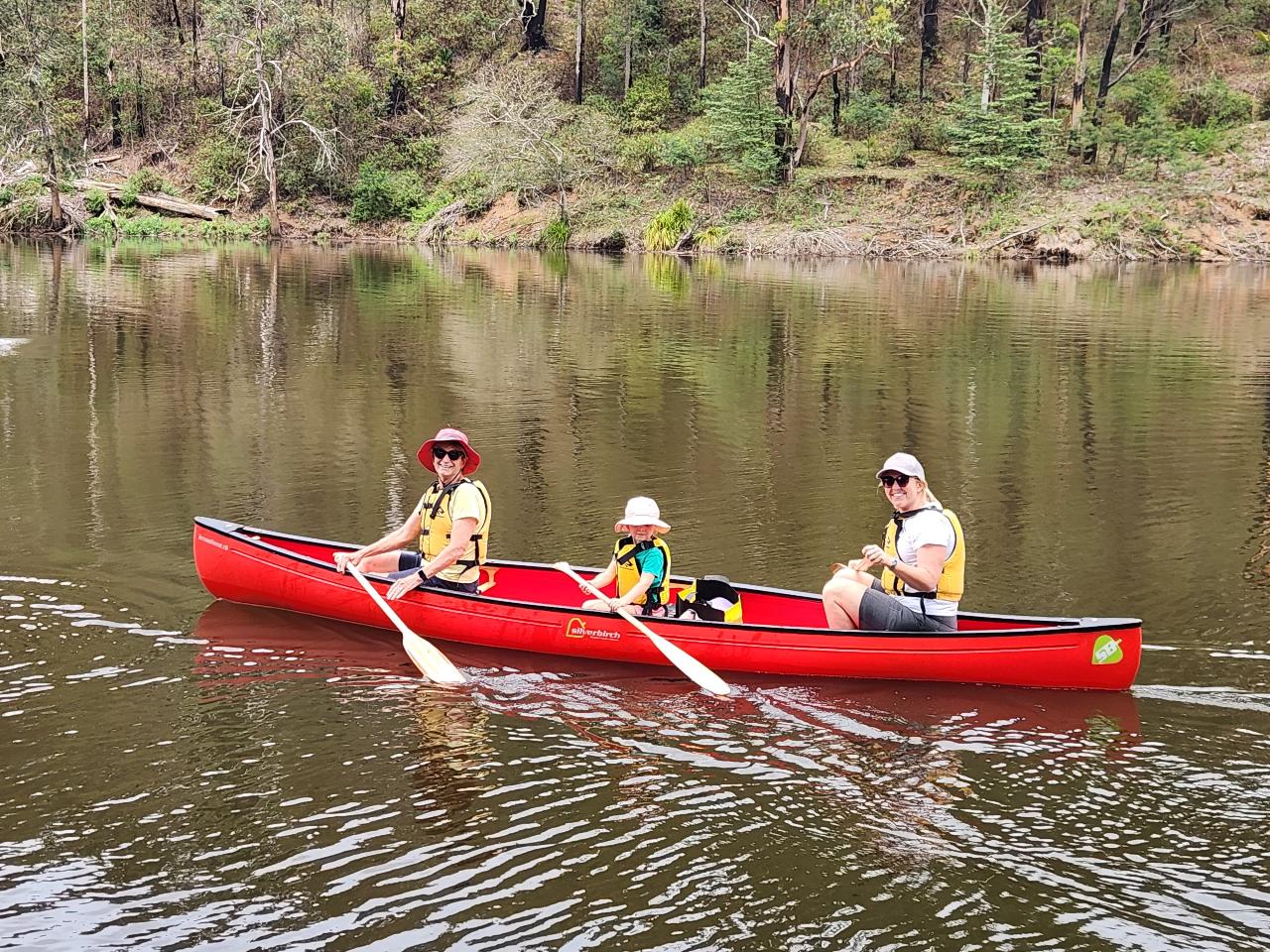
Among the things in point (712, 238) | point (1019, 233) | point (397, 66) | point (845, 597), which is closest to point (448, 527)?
point (845, 597)

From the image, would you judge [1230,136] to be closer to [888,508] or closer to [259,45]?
[259,45]

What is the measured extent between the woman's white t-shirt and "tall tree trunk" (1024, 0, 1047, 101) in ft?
146

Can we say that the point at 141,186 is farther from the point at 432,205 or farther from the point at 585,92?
the point at 585,92

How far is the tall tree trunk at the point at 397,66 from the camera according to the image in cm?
5847

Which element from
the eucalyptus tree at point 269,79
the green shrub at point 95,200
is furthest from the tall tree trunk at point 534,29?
the green shrub at point 95,200

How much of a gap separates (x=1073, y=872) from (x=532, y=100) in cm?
4982

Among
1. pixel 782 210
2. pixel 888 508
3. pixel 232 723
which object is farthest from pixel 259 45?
pixel 232 723

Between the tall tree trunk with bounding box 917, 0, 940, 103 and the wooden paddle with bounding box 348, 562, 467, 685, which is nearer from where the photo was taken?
the wooden paddle with bounding box 348, 562, 467, 685

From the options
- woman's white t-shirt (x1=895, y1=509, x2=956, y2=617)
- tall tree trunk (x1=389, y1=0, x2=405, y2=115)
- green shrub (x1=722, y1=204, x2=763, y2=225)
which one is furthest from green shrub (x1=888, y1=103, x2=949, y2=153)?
woman's white t-shirt (x1=895, y1=509, x2=956, y2=617)

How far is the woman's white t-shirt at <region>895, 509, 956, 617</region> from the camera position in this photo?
328 inches

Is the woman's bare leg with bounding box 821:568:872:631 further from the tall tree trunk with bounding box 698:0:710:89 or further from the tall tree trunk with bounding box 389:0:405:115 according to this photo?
the tall tree trunk with bounding box 389:0:405:115

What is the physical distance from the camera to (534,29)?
203ft

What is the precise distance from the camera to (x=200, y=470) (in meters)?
14.1

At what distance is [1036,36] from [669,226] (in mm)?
17796
